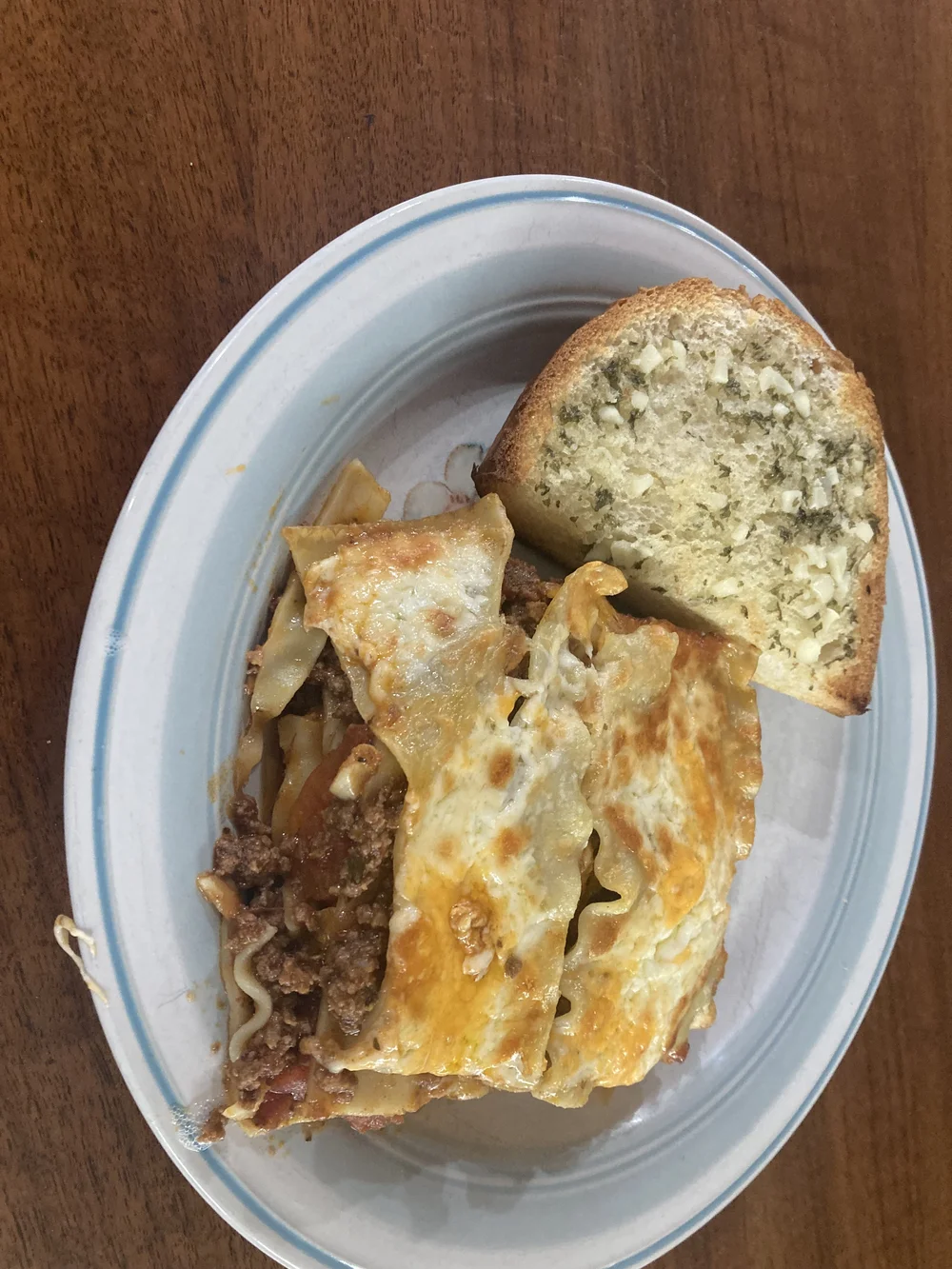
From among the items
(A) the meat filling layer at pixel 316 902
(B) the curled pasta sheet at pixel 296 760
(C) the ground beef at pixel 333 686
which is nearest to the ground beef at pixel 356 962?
(A) the meat filling layer at pixel 316 902

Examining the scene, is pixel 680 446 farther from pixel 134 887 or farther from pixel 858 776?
pixel 134 887

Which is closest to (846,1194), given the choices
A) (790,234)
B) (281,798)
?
(281,798)

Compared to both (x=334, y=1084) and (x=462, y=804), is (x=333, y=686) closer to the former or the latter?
(x=462, y=804)

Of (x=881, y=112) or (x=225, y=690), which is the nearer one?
(x=225, y=690)

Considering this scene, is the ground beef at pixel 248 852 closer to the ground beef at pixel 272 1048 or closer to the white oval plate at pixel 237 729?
the white oval plate at pixel 237 729

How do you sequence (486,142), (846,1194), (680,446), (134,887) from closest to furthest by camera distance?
(134,887), (680,446), (486,142), (846,1194)

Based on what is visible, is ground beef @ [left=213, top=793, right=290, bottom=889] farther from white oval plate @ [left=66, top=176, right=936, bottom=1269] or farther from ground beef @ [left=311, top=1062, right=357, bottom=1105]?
ground beef @ [left=311, top=1062, right=357, bottom=1105]
